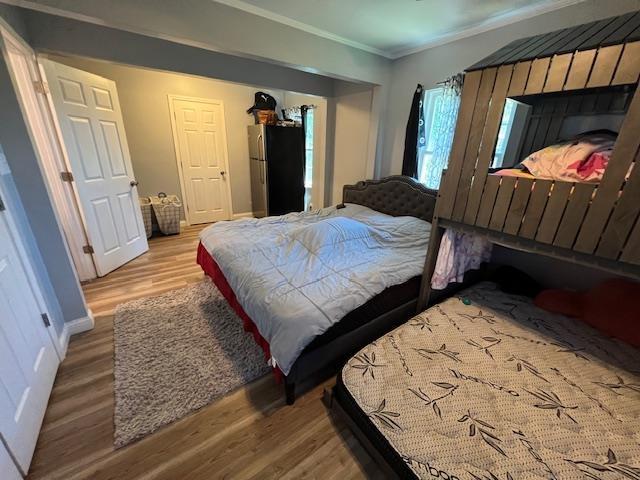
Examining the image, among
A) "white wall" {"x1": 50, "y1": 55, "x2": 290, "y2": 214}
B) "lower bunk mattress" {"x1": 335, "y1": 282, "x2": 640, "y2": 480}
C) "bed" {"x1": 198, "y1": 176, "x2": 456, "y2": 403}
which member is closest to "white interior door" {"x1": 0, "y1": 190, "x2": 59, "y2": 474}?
"bed" {"x1": 198, "y1": 176, "x2": 456, "y2": 403}

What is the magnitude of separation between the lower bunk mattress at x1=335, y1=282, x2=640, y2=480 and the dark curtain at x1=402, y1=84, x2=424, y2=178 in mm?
1946

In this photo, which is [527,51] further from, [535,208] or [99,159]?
[99,159]

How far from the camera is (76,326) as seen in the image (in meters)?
2.08

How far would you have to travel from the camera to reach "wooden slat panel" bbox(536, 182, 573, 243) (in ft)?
4.07

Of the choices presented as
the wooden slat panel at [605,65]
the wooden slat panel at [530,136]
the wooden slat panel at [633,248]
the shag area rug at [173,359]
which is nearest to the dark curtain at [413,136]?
the wooden slat panel at [530,136]

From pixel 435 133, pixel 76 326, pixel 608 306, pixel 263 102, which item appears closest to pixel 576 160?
pixel 608 306

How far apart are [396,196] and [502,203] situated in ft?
5.89

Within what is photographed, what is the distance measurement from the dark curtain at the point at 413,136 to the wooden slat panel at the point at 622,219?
211cm

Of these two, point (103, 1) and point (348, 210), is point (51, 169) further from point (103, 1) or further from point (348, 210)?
point (348, 210)

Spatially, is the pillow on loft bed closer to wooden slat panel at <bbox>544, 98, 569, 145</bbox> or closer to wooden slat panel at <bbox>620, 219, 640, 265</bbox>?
wooden slat panel at <bbox>620, 219, 640, 265</bbox>

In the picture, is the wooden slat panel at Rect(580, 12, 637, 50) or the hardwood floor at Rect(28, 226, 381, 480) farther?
the hardwood floor at Rect(28, 226, 381, 480)

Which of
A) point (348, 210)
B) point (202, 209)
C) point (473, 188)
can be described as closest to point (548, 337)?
point (473, 188)

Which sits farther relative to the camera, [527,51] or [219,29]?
[219,29]

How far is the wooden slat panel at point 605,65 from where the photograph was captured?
107 cm
